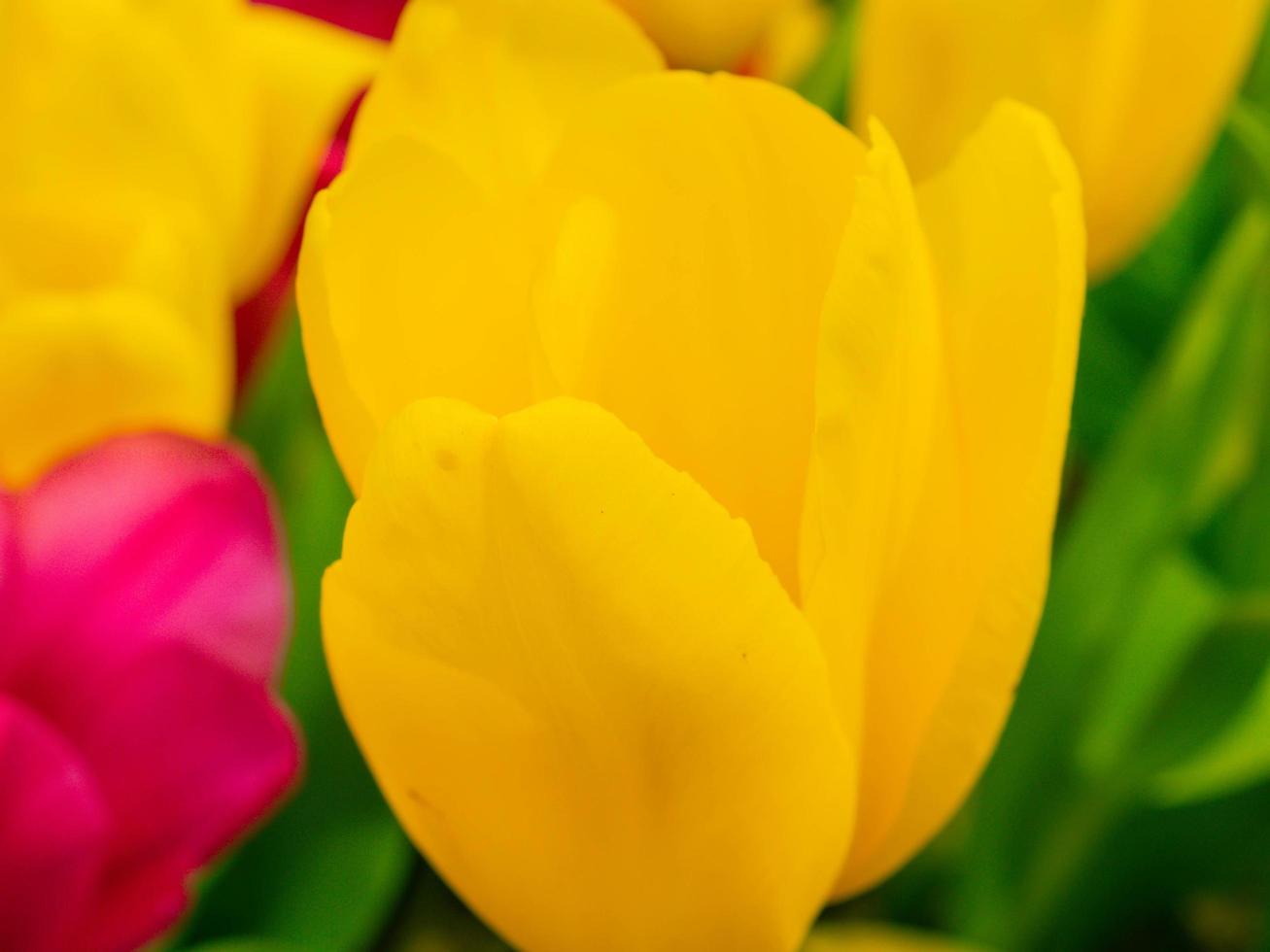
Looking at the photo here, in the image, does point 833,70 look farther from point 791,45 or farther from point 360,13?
point 360,13

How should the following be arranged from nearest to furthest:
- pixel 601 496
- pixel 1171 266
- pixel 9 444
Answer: pixel 601 496 → pixel 9 444 → pixel 1171 266

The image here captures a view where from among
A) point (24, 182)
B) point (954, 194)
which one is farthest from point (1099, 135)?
point (24, 182)

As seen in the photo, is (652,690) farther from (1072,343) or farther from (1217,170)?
(1217,170)

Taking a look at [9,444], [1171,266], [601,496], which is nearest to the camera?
[601,496]

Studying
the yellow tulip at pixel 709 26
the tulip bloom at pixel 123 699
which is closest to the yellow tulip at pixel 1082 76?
the yellow tulip at pixel 709 26

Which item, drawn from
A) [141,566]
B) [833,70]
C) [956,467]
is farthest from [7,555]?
[833,70]

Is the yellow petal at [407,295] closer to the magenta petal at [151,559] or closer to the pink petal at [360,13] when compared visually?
the magenta petal at [151,559]
